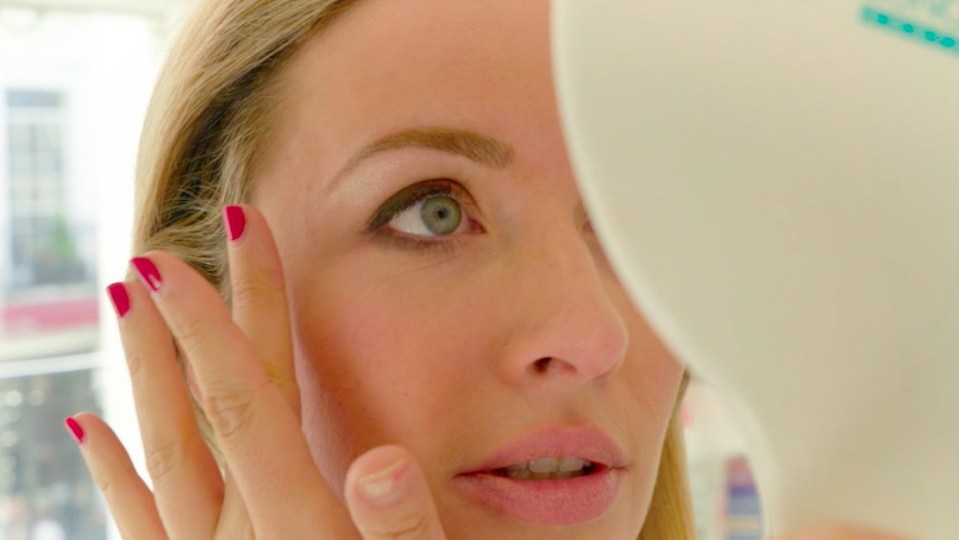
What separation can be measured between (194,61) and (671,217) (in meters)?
0.61

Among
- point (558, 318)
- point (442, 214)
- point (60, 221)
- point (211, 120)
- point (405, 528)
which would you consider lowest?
point (405, 528)

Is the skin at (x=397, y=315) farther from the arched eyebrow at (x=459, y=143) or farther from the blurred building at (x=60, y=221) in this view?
the blurred building at (x=60, y=221)

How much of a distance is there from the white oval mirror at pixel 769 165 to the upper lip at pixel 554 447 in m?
0.29

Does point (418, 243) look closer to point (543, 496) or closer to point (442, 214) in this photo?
point (442, 214)

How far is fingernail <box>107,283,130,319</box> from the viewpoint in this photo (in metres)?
0.76

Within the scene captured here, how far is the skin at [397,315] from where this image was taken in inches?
25.1

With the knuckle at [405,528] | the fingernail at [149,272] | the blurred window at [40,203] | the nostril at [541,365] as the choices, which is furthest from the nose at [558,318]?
the blurred window at [40,203]

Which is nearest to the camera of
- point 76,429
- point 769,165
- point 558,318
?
point 769,165

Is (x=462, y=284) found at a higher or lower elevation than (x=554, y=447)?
higher

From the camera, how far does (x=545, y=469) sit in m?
0.66

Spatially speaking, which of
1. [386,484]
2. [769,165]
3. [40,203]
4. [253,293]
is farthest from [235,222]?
[40,203]

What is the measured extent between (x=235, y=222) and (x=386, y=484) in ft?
0.88

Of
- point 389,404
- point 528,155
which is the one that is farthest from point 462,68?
point 389,404

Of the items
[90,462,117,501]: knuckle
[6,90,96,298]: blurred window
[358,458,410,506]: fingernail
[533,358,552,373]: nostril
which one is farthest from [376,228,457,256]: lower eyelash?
[6,90,96,298]: blurred window
